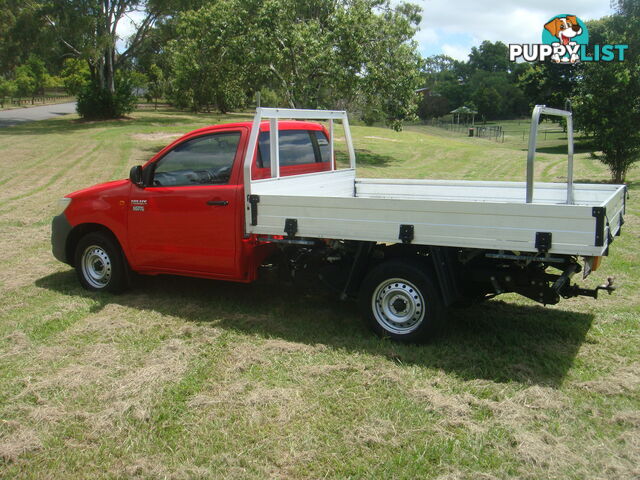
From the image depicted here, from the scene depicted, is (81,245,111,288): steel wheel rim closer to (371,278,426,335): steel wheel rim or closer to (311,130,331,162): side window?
(311,130,331,162): side window

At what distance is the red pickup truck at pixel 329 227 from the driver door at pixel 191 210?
14 millimetres

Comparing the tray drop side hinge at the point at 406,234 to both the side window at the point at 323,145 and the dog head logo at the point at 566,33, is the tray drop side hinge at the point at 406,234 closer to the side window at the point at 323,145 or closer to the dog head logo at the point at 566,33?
the side window at the point at 323,145

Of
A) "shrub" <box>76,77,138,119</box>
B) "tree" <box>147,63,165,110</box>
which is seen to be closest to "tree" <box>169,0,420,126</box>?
"shrub" <box>76,77,138,119</box>

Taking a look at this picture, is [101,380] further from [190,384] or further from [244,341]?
[244,341]

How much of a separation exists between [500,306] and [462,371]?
187 centimetres

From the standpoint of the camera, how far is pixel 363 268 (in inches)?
202

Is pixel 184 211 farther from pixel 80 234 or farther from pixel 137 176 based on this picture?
pixel 80 234

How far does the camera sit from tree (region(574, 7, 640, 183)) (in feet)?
54.1

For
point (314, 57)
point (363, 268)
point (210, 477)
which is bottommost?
point (210, 477)

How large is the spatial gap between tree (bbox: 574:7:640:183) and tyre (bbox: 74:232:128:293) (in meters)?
15.0

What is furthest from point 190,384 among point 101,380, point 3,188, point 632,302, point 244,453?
point 3,188

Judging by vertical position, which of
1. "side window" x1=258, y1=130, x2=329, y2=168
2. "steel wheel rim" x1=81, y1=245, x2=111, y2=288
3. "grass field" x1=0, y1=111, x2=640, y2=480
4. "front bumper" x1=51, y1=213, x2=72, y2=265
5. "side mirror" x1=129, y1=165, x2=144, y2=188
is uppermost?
"side window" x1=258, y1=130, x2=329, y2=168

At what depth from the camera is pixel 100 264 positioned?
21.8 feet

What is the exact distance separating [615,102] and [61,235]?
1583 cm
